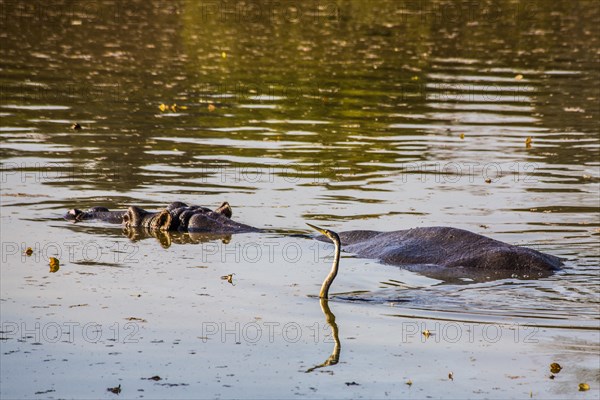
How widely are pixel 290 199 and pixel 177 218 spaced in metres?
2.22

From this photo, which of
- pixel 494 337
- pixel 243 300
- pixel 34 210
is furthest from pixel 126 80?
pixel 494 337

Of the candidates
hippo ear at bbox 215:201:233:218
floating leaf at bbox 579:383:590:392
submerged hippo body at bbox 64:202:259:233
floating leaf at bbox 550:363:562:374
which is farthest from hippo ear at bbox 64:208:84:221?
floating leaf at bbox 579:383:590:392

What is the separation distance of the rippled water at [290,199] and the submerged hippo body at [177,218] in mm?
289

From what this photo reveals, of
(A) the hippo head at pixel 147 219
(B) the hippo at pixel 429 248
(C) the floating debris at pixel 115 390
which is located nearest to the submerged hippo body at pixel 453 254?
(B) the hippo at pixel 429 248

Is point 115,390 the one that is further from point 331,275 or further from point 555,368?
point 555,368

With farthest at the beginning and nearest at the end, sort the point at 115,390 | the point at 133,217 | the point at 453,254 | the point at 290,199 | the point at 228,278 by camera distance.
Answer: the point at 290,199
the point at 133,217
the point at 453,254
the point at 228,278
the point at 115,390

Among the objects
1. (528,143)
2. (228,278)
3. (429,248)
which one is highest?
(528,143)

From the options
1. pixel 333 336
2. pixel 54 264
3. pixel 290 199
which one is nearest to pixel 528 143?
pixel 290 199

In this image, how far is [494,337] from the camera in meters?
10.1

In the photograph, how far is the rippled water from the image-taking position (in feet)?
31.2

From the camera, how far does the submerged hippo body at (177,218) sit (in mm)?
14312

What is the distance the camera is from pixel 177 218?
1445 centimetres

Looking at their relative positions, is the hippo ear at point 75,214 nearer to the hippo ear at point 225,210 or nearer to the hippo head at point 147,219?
the hippo head at point 147,219

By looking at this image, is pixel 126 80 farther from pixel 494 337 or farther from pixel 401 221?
pixel 494 337
